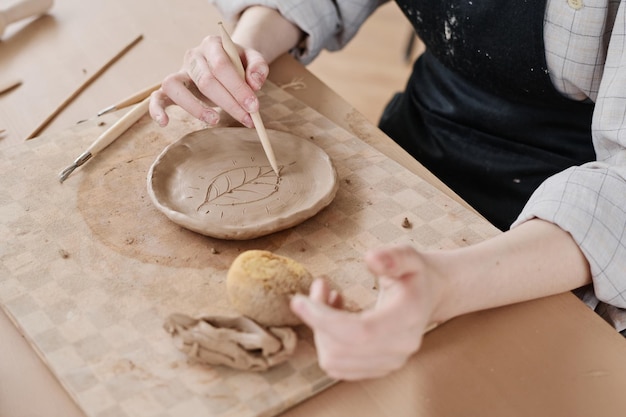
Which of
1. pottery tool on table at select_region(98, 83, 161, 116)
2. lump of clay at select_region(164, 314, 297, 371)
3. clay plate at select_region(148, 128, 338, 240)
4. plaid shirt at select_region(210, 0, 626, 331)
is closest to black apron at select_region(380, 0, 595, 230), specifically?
plaid shirt at select_region(210, 0, 626, 331)

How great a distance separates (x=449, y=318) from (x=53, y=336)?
38cm

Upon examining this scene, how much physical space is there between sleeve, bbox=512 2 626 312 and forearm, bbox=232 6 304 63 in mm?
506

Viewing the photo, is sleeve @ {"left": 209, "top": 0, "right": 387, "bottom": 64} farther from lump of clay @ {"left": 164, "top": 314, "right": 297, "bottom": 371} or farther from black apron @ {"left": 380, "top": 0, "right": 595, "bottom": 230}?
lump of clay @ {"left": 164, "top": 314, "right": 297, "bottom": 371}

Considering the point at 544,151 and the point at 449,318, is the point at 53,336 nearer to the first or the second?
the point at 449,318

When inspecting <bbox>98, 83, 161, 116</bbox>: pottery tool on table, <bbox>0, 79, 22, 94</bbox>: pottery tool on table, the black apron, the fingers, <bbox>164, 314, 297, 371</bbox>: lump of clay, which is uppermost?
<bbox>0, 79, 22, 94</bbox>: pottery tool on table

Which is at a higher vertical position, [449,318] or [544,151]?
[449,318]

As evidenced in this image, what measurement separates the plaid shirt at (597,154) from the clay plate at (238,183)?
25 cm

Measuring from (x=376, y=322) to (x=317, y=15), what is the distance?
703 mm

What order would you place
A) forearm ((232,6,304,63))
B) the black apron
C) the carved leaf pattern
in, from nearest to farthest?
the carved leaf pattern < the black apron < forearm ((232,6,304,63))

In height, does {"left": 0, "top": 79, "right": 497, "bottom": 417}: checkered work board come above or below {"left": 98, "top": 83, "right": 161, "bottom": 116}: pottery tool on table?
below

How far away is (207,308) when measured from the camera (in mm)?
703

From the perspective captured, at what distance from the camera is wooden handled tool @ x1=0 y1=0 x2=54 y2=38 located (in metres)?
1.18

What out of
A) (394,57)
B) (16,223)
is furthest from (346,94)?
(16,223)

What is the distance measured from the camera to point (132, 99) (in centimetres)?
102
